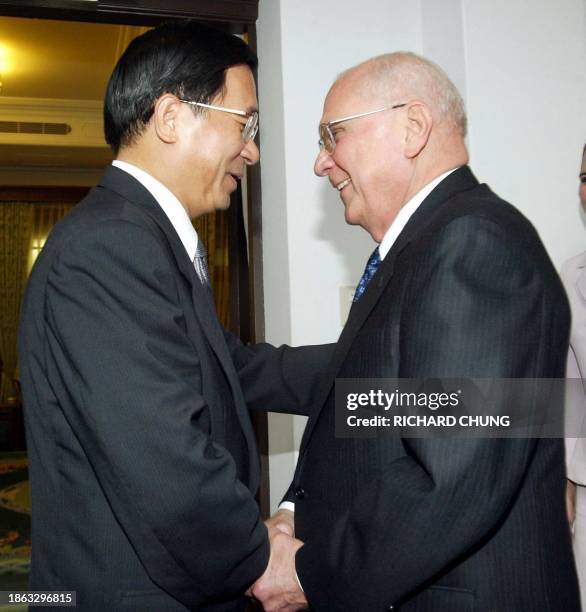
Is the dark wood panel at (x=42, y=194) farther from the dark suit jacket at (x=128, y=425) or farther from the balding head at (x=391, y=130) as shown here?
→ the dark suit jacket at (x=128, y=425)

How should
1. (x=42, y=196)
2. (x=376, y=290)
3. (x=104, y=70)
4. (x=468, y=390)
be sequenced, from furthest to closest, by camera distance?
(x=42, y=196) < (x=104, y=70) < (x=376, y=290) < (x=468, y=390)

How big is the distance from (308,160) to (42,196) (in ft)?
24.6

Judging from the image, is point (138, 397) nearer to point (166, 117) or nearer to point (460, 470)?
point (460, 470)

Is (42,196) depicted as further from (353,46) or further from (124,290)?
(124,290)

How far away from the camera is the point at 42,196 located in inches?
353

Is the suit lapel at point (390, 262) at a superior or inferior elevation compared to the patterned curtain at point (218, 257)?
inferior

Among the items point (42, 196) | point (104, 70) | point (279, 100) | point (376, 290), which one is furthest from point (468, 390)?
point (42, 196)

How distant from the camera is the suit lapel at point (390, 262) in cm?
123

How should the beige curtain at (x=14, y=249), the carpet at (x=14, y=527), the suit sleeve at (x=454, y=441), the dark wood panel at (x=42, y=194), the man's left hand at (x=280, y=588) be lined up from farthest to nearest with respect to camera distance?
the beige curtain at (x=14, y=249), the dark wood panel at (x=42, y=194), the carpet at (x=14, y=527), the man's left hand at (x=280, y=588), the suit sleeve at (x=454, y=441)

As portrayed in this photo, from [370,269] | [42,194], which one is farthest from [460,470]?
[42,194]

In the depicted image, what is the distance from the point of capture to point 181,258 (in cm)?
126

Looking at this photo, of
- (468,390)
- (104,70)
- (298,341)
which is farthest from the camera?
(104,70)

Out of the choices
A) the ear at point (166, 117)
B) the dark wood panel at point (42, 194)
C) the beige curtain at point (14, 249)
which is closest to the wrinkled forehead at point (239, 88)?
the ear at point (166, 117)

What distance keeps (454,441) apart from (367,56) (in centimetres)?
193
